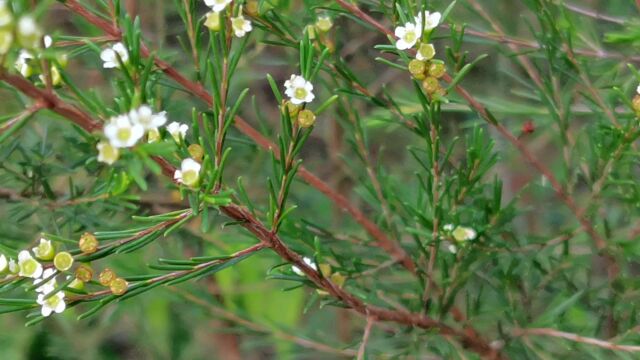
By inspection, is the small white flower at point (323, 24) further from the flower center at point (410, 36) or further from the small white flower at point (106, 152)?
the small white flower at point (106, 152)

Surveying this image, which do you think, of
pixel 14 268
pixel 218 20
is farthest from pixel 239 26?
pixel 14 268

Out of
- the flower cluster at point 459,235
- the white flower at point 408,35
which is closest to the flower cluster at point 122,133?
the white flower at point 408,35

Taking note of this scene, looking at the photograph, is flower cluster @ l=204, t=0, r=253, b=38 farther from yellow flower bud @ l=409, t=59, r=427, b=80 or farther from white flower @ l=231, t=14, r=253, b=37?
yellow flower bud @ l=409, t=59, r=427, b=80

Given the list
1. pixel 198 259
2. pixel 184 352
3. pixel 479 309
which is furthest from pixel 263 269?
pixel 198 259

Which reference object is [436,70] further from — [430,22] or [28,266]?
[28,266]

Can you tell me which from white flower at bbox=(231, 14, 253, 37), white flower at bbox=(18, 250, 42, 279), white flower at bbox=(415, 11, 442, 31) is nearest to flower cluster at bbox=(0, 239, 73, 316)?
white flower at bbox=(18, 250, 42, 279)

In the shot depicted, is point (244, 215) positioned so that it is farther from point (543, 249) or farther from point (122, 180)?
point (543, 249)
